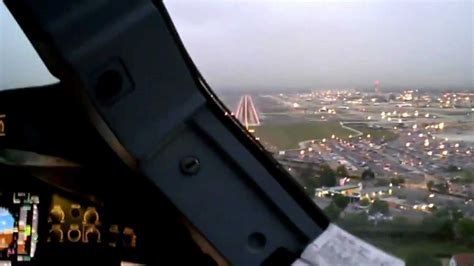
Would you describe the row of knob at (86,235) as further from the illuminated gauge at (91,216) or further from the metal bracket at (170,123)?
the metal bracket at (170,123)

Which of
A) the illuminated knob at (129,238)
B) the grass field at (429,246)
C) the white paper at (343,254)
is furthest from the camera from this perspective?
the illuminated knob at (129,238)

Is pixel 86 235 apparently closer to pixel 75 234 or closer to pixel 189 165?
pixel 75 234

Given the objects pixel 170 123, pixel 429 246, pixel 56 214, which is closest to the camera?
pixel 170 123

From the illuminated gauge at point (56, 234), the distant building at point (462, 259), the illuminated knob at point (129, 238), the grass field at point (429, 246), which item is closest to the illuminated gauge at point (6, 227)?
the illuminated gauge at point (56, 234)

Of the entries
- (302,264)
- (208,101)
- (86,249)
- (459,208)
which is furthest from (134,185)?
(459,208)

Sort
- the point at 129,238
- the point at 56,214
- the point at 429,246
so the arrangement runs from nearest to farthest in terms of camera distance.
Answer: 1. the point at 429,246
2. the point at 129,238
3. the point at 56,214

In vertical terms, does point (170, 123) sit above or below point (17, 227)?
above

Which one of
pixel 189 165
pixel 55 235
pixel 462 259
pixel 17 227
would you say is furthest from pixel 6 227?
pixel 462 259

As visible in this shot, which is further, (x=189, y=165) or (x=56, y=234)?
(x=56, y=234)
